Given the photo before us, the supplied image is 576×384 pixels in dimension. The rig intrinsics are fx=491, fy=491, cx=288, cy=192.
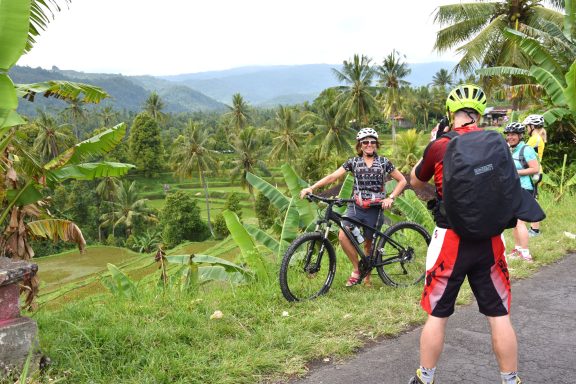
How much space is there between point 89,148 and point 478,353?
3822 millimetres

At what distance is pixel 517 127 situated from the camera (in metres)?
6.33

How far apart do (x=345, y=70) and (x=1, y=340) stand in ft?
158

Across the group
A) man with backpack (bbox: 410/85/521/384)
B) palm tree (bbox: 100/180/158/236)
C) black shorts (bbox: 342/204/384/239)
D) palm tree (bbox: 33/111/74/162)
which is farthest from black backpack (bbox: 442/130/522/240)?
palm tree (bbox: 33/111/74/162)

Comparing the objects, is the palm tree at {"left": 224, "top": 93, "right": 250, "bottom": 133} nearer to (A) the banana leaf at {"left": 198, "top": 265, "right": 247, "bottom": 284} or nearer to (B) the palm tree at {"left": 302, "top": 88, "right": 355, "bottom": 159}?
(B) the palm tree at {"left": 302, "top": 88, "right": 355, "bottom": 159}

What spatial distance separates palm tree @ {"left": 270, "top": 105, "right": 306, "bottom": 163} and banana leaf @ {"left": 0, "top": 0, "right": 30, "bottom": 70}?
48.0m

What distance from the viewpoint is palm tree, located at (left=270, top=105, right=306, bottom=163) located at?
51406 mm

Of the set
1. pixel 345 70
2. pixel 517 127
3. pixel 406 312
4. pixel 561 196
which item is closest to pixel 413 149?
pixel 345 70

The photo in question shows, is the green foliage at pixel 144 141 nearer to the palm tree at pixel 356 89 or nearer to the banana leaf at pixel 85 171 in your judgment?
the palm tree at pixel 356 89

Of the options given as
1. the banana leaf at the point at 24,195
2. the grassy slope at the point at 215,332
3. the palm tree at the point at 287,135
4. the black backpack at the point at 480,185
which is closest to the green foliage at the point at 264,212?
the palm tree at the point at 287,135

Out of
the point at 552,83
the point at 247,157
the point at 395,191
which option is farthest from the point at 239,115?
the point at 395,191

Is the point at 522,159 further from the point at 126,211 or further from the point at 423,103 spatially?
the point at 423,103

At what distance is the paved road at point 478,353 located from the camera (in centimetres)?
330

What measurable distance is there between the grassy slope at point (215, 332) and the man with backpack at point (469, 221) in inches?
43.9

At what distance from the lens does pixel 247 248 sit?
217 inches
